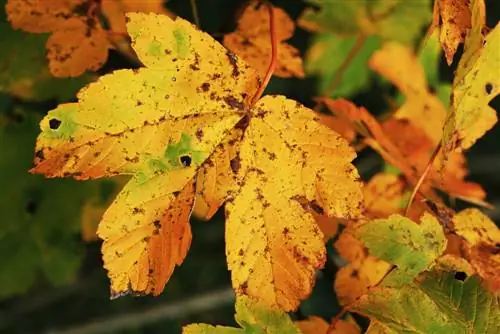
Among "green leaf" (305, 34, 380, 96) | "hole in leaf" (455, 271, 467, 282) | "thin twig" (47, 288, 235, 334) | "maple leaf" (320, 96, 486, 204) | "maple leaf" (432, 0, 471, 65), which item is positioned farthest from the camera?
"thin twig" (47, 288, 235, 334)

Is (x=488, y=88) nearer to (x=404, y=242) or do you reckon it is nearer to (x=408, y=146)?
(x=404, y=242)

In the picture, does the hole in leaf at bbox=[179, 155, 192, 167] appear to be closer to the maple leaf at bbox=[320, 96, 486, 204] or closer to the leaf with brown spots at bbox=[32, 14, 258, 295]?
the leaf with brown spots at bbox=[32, 14, 258, 295]

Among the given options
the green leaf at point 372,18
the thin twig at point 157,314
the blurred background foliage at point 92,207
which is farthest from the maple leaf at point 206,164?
the thin twig at point 157,314

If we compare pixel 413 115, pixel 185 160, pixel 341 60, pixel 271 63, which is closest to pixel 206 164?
pixel 185 160

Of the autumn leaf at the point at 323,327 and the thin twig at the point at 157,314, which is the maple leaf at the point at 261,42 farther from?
the thin twig at the point at 157,314

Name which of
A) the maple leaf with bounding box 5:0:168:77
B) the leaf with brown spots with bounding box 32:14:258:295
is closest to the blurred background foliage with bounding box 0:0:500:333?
the maple leaf with bounding box 5:0:168:77

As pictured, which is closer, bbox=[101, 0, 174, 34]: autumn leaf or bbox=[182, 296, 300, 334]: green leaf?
bbox=[182, 296, 300, 334]: green leaf
